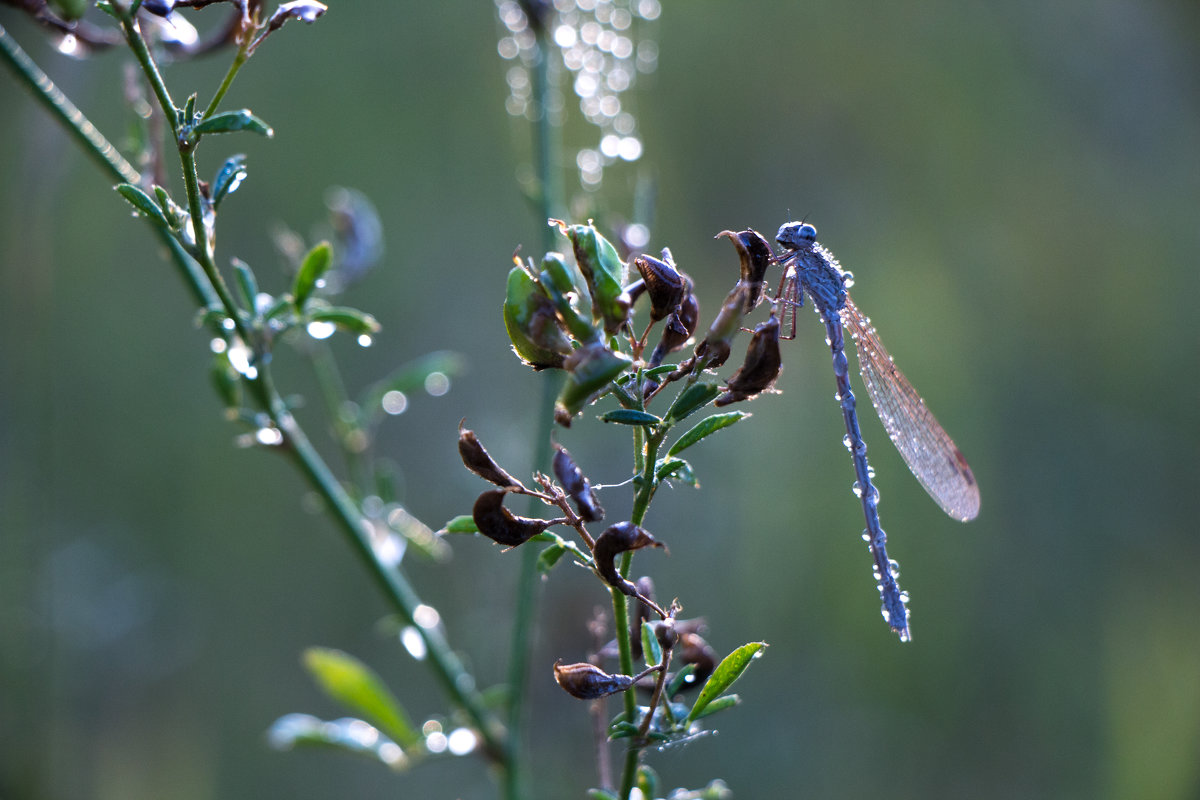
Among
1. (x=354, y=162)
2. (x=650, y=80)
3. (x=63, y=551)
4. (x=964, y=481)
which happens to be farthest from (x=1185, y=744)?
(x=63, y=551)

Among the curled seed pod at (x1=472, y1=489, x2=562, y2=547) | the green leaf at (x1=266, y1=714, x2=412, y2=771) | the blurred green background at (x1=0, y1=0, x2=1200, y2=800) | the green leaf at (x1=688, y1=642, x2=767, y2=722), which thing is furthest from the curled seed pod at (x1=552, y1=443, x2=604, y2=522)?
the blurred green background at (x1=0, y1=0, x2=1200, y2=800)

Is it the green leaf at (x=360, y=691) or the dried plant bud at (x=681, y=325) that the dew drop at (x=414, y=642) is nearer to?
the green leaf at (x=360, y=691)

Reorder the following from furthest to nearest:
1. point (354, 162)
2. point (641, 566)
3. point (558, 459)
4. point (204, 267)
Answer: point (354, 162) < point (641, 566) < point (204, 267) < point (558, 459)

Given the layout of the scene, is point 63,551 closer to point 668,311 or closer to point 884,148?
point 668,311

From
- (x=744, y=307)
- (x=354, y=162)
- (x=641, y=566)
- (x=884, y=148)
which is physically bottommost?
(x=744, y=307)

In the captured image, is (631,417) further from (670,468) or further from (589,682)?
(589,682)

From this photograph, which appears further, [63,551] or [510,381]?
[510,381]

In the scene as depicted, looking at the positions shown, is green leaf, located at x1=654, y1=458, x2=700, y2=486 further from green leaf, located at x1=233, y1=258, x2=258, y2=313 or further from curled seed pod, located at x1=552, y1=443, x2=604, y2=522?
green leaf, located at x1=233, y1=258, x2=258, y2=313

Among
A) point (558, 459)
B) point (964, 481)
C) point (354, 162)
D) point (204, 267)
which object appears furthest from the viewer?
point (354, 162)
